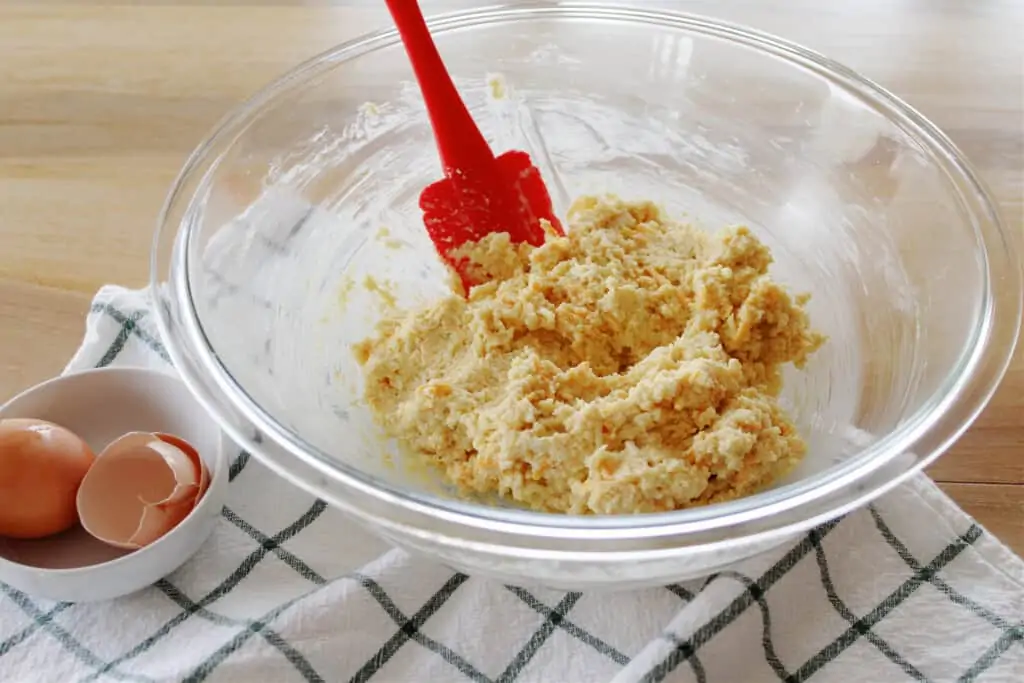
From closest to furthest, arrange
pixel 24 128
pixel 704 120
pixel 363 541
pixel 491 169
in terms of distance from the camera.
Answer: pixel 363 541
pixel 491 169
pixel 704 120
pixel 24 128

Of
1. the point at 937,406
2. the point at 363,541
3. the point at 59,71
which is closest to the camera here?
the point at 937,406

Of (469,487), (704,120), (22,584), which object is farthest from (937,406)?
(22,584)

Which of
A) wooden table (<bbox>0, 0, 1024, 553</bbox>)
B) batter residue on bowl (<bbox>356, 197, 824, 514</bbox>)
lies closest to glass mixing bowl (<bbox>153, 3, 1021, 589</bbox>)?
batter residue on bowl (<bbox>356, 197, 824, 514</bbox>)

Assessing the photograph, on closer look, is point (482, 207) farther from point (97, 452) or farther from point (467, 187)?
point (97, 452)

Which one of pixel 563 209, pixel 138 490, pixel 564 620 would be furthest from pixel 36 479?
pixel 563 209

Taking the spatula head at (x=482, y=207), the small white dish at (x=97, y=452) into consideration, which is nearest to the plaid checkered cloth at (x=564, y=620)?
the small white dish at (x=97, y=452)

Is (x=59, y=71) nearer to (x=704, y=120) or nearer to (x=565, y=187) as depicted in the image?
(x=565, y=187)
